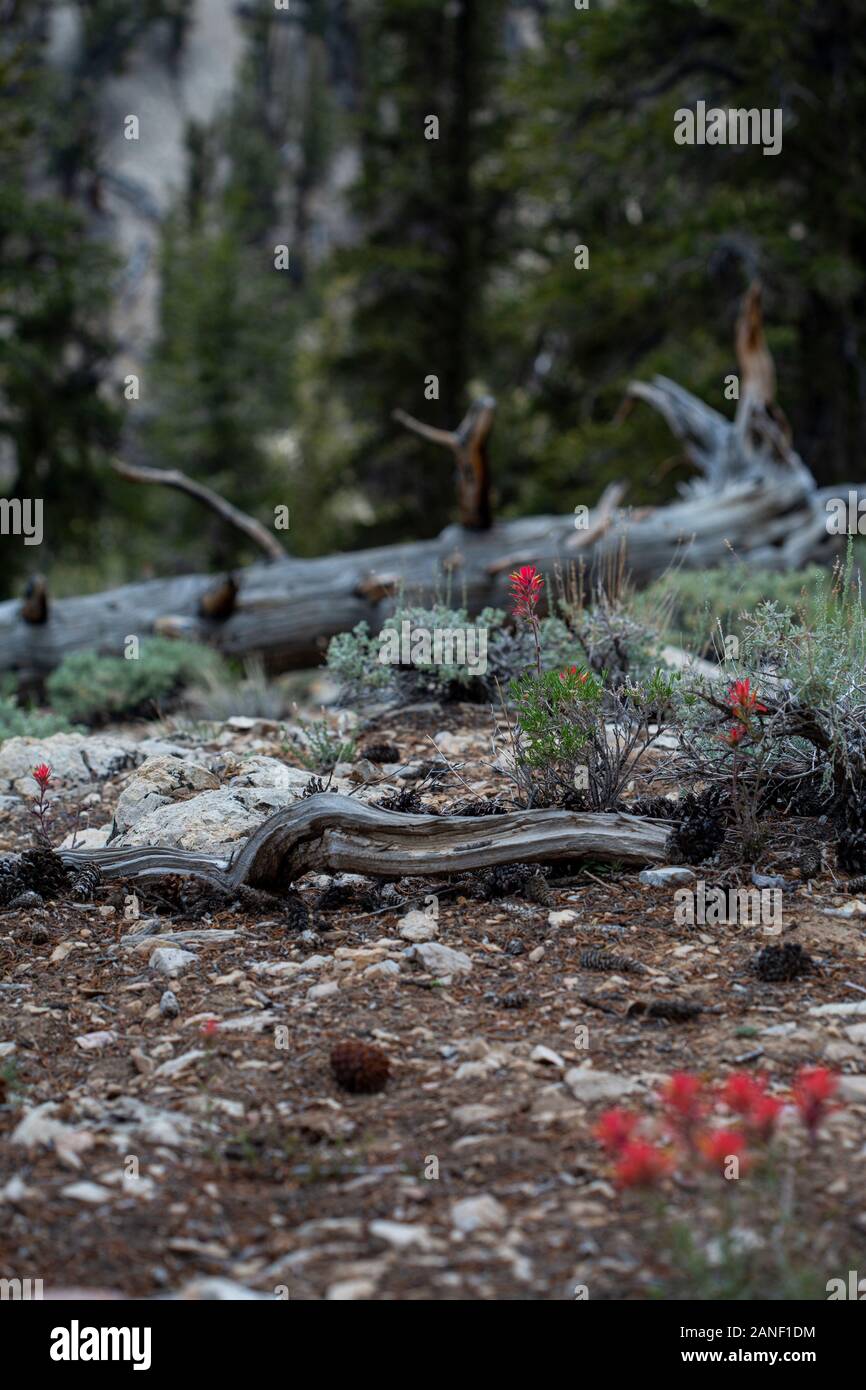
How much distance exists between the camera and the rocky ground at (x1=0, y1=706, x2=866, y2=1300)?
2.32 metres

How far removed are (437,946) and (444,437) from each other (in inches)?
211

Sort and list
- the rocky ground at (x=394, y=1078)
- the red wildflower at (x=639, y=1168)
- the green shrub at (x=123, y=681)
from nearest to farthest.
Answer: the red wildflower at (x=639, y=1168) < the rocky ground at (x=394, y=1078) < the green shrub at (x=123, y=681)

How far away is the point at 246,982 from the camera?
138 inches

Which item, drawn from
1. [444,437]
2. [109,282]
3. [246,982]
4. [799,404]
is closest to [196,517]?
[109,282]

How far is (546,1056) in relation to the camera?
303cm

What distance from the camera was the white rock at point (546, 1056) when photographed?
301 cm

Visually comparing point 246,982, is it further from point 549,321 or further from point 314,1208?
point 549,321

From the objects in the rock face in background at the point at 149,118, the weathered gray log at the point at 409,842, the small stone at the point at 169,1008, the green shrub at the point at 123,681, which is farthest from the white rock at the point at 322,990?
the rock face in background at the point at 149,118

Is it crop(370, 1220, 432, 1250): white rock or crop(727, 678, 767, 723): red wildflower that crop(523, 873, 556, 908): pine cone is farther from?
crop(370, 1220, 432, 1250): white rock

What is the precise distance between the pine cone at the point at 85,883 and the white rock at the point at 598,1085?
1.98m

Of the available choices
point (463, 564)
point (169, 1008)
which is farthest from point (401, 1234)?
point (463, 564)

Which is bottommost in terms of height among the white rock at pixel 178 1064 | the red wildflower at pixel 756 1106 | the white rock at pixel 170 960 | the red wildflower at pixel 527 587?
the white rock at pixel 178 1064

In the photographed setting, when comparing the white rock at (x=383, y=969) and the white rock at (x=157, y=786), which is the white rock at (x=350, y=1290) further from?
the white rock at (x=157, y=786)

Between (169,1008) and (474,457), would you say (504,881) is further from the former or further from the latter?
(474,457)
